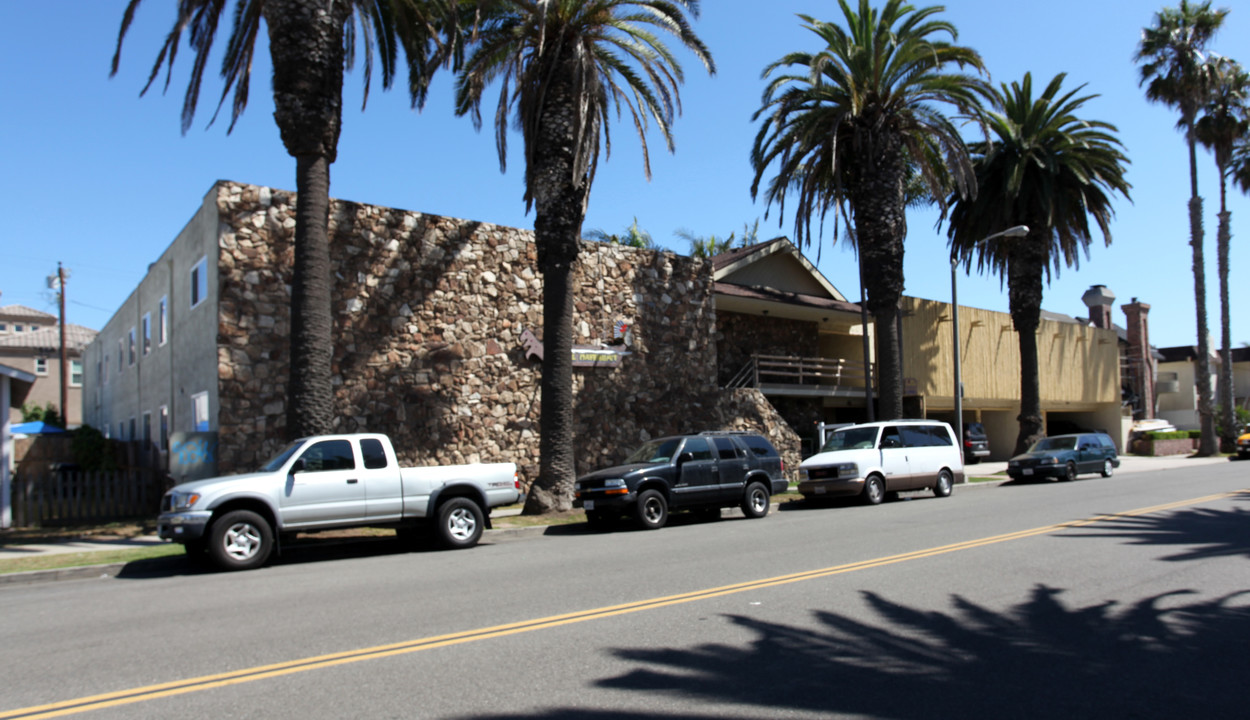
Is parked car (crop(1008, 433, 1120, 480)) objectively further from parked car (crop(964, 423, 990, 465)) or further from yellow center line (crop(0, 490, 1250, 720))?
yellow center line (crop(0, 490, 1250, 720))

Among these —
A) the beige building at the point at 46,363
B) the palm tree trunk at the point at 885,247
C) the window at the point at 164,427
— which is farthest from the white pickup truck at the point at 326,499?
the beige building at the point at 46,363

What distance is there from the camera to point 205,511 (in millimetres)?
11180

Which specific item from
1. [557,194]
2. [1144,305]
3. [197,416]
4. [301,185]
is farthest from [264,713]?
[1144,305]

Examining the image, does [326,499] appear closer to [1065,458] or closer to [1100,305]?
[1065,458]

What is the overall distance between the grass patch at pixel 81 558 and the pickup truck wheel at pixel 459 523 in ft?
13.1

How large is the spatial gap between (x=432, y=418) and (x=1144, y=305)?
→ 51.1 metres

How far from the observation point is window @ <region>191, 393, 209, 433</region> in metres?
17.9

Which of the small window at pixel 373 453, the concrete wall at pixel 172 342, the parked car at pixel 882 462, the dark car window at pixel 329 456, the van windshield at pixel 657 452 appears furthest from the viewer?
the parked car at pixel 882 462

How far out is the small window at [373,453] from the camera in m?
12.6

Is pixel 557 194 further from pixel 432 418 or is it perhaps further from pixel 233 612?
pixel 233 612

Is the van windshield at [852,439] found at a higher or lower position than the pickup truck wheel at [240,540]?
higher

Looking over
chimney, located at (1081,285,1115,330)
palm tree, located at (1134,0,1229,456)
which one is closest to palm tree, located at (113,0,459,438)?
palm tree, located at (1134,0,1229,456)

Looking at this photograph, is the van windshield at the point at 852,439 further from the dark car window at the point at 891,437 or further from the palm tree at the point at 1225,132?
the palm tree at the point at 1225,132

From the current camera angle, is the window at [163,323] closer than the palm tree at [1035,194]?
Yes
